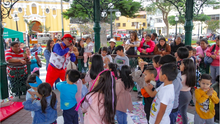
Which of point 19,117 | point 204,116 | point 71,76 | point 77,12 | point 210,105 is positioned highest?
point 77,12

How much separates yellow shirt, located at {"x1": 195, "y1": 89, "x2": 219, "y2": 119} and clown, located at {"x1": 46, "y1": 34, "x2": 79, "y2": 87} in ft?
9.70

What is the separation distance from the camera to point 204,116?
3137 mm

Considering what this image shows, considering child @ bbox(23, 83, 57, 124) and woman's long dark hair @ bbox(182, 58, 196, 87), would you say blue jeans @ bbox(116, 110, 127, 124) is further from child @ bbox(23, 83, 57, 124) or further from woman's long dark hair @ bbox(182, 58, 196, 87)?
woman's long dark hair @ bbox(182, 58, 196, 87)

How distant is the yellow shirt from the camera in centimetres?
307

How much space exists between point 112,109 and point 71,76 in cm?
111

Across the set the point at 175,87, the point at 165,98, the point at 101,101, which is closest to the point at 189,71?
the point at 175,87

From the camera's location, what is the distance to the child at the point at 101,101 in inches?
84.0

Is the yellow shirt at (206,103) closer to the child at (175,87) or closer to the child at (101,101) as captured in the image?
the child at (175,87)

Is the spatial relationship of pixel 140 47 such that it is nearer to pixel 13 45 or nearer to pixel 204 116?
pixel 204 116

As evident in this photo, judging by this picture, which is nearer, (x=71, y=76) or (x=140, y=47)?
(x=71, y=76)

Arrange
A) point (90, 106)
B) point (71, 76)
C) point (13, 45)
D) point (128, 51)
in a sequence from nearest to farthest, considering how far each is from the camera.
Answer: point (90, 106)
point (71, 76)
point (13, 45)
point (128, 51)

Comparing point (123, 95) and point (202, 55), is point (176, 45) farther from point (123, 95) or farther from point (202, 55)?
point (123, 95)

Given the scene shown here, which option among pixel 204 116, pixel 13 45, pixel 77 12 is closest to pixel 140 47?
pixel 204 116

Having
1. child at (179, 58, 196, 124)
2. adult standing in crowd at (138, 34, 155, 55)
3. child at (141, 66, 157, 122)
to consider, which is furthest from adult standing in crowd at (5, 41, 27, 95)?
child at (179, 58, 196, 124)
